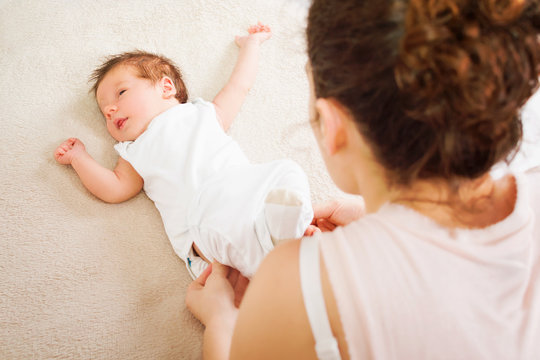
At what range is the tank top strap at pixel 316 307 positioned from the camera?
1.56 ft

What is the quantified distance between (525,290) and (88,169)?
989mm

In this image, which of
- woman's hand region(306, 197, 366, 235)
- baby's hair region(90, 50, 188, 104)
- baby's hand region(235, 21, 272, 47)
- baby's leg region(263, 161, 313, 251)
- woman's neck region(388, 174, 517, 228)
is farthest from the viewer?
baby's hand region(235, 21, 272, 47)

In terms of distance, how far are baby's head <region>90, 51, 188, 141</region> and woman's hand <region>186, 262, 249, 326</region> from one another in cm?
46

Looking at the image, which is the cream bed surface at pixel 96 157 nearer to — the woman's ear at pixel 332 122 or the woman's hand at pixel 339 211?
the woman's hand at pixel 339 211

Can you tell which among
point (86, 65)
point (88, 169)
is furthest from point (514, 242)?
point (86, 65)

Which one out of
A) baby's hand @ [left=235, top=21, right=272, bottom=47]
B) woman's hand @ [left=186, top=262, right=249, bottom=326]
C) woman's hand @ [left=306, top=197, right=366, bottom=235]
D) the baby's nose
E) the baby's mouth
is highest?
baby's hand @ [left=235, top=21, right=272, bottom=47]

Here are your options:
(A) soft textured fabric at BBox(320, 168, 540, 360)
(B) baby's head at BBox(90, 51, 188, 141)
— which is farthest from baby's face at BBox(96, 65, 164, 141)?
(A) soft textured fabric at BBox(320, 168, 540, 360)

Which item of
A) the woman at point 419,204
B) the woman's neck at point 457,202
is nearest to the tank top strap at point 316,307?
the woman at point 419,204

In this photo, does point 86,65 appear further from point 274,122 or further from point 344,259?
point 344,259

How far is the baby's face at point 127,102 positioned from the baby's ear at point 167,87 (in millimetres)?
16

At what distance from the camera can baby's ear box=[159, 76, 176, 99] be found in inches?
44.4

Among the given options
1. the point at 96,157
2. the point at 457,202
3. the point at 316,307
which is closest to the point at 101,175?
the point at 96,157

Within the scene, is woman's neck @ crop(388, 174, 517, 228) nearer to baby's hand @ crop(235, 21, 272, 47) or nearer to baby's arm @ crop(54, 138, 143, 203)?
baby's arm @ crop(54, 138, 143, 203)

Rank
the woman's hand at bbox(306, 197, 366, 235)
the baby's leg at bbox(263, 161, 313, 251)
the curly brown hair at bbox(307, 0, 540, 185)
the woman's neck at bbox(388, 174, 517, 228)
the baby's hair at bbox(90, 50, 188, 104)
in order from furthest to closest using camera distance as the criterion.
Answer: the baby's hair at bbox(90, 50, 188, 104), the woman's hand at bbox(306, 197, 366, 235), the baby's leg at bbox(263, 161, 313, 251), the woman's neck at bbox(388, 174, 517, 228), the curly brown hair at bbox(307, 0, 540, 185)
